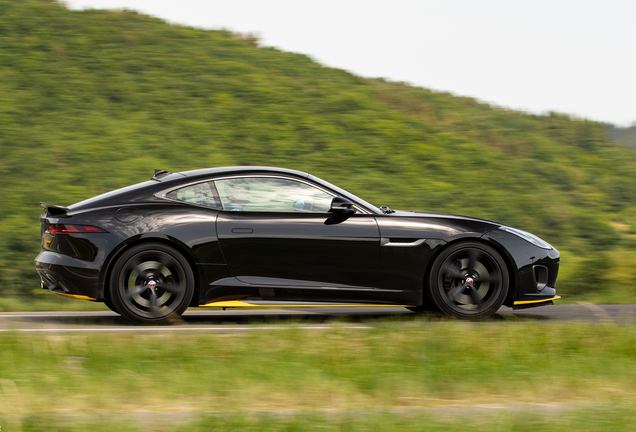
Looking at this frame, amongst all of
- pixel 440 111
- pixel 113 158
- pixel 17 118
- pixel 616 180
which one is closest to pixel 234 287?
pixel 113 158

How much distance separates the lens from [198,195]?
6.28 m

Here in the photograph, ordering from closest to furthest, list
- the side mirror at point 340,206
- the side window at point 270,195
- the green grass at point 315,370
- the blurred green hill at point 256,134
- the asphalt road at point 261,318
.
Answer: the green grass at point 315,370 < the asphalt road at point 261,318 < the side mirror at point 340,206 < the side window at point 270,195 < the blurred green hill at point 256,134

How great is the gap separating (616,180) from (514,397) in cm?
1884

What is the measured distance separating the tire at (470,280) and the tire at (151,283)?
2.25 meters

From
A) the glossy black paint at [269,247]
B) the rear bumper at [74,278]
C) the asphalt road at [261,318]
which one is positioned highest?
the glossy black paint at [269,247]

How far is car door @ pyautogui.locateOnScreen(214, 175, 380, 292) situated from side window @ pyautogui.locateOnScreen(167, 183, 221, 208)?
0.26ft

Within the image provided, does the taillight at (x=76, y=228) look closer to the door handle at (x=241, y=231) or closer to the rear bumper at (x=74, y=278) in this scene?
the rear bumper at (x=74, y=278)

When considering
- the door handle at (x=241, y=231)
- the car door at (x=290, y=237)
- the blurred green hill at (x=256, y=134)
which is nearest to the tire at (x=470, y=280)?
the car door at (x=290, y=237)

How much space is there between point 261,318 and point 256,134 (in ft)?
41.8

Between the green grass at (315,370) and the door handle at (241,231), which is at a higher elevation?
the door handle at (241,231)

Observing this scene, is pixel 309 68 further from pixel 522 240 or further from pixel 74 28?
pixel 522 240

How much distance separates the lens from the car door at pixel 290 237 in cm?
611

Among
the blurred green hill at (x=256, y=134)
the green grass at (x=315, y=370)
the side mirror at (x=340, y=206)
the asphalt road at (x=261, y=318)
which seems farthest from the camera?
the blurred green hill at (x=256, y=134)

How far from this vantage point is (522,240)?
6496 mm
